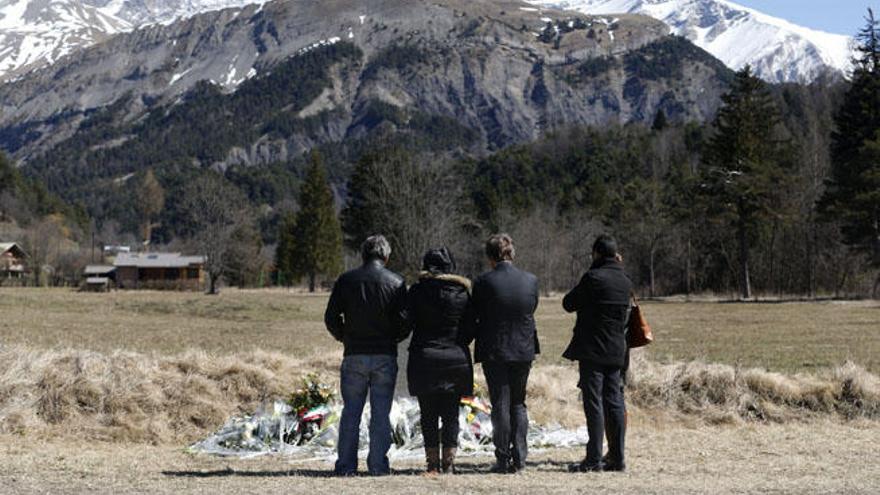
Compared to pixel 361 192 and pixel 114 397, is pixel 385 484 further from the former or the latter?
pixel 361 192

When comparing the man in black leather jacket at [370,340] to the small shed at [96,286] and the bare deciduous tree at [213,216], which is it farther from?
the small shed at [96,286]

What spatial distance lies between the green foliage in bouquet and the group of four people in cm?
223

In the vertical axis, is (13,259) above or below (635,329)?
above

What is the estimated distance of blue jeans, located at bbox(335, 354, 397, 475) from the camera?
907 centimetres

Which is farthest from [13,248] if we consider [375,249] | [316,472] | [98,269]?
[375,249]

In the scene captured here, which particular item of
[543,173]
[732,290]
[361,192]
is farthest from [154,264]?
[732,290]

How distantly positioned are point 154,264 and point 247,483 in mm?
96288

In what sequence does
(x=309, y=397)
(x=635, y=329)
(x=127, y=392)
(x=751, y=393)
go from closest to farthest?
(x=635, y=329)
(x=309, y=397)
(x=127, y=392)
(x=751, y=393)

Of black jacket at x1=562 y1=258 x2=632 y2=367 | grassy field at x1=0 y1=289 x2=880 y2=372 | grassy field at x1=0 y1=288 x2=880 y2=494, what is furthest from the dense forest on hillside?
black jacket at x1=562 y1=258 x2=632 y2=367

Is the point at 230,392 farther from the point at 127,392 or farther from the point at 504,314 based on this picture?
the point at 504,314

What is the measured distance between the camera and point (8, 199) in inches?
5017

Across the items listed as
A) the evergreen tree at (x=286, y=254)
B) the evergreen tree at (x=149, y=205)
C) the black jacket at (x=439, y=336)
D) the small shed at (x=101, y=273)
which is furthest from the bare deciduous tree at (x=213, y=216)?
the evergreen tree at (x=149, y=205)

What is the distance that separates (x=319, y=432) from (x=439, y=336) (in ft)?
8.88

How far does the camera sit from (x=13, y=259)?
352 ft
